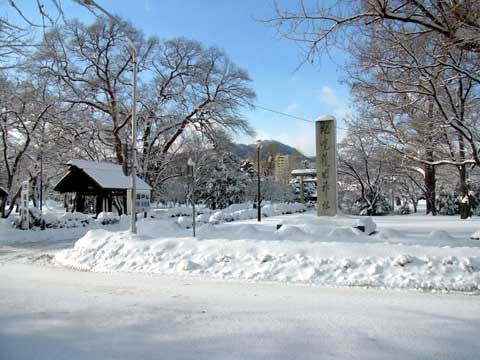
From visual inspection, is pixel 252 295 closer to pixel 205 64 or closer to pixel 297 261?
pixel 297 261

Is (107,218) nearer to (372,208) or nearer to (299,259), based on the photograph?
(299,259)

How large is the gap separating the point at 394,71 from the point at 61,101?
25371mm

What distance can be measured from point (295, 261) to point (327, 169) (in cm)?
711

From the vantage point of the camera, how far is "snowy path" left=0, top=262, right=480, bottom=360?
4.21m

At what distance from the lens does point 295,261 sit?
8.47m

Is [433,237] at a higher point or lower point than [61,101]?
lower

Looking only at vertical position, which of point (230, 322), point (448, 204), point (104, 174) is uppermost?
point (104, 174)

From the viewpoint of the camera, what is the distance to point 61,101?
30625 millimetres

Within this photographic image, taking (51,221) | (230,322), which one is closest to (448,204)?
(51,221)

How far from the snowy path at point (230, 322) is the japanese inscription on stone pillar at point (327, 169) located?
25.9 feet

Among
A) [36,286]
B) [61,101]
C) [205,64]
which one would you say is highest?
[205,64]

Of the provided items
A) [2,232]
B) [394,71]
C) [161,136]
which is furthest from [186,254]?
[161,136]

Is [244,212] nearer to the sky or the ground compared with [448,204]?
nearer to the ground

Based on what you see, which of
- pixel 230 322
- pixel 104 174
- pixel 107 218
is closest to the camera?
pixel 230 322
